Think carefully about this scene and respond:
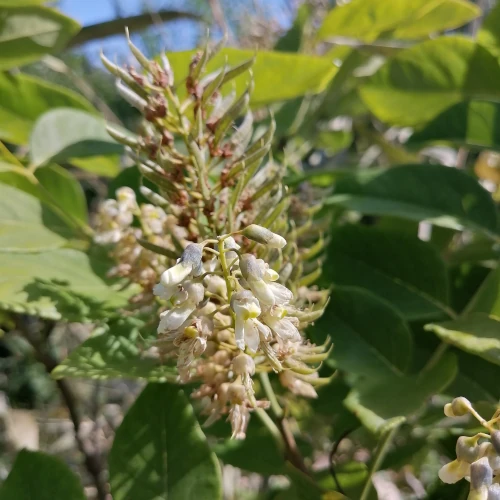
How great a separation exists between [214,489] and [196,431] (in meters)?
0.05

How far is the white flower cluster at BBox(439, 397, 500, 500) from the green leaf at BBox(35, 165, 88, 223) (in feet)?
2.04

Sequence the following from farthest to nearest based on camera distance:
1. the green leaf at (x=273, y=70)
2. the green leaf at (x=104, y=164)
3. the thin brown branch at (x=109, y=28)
→ the thin brown branch at (x=109, y=28)
the green leaf at (x=104, y=164)
the green leaf at (x=273, y=70)

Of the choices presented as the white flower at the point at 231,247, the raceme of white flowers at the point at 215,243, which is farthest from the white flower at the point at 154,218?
the white flower at the point at 231,247

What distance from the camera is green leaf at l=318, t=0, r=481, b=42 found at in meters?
0.86

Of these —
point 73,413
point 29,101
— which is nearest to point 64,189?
point 29,101

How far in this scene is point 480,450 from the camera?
1.24 ft

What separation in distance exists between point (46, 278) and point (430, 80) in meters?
0.59

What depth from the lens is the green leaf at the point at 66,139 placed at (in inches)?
30.2

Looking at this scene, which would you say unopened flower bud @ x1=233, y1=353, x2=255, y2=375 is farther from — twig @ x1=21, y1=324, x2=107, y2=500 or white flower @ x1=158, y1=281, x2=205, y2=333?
twig @ x1=21, y1=324, x2=107, y2=500

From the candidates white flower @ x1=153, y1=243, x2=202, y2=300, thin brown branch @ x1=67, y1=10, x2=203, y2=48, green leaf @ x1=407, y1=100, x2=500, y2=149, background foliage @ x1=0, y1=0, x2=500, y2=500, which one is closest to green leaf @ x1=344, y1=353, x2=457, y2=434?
background foliage @ x1=0, y1=0, x2=500, y2=500

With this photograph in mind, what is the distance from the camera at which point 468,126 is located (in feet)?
2.53

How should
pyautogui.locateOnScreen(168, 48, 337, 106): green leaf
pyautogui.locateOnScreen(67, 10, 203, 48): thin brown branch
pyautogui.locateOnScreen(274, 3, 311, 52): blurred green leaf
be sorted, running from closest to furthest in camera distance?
pyautogui.locateOnScreen(168, 48, 337, 106): green leaf < pyautogui.locateOnScreen(274, 3, 311, 52): blurred green leaf < pyautogui.locateOnScreen(67, 10, 203, 48): thin brown branch

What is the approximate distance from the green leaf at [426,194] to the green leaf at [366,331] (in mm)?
119

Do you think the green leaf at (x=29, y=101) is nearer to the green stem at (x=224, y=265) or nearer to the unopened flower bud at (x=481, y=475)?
the green stem at (x=224, y=265)
